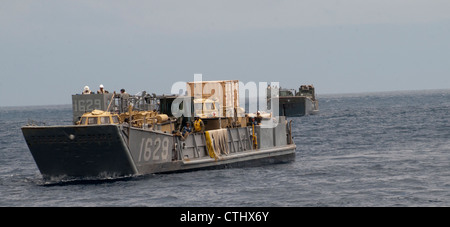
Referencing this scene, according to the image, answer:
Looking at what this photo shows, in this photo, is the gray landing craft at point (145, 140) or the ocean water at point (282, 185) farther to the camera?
the gray landing craft at point (145, 140)

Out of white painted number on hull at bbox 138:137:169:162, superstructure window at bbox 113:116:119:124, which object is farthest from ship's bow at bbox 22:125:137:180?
superstructure window at bbox 113:116:119:124

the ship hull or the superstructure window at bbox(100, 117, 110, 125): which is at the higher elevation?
the superstructure window at bbox(100, 117, 110, 125)

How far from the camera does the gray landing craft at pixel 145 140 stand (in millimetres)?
27750

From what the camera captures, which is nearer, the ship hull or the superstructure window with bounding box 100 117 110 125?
the ship hull

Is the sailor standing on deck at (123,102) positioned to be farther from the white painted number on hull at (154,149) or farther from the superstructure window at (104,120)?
the superstructure window at (104,120)

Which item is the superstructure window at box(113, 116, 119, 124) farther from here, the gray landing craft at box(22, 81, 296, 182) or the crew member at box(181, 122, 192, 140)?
the crew member at box(181, 122, 192, 140)

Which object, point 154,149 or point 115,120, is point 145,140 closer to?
point 154,149

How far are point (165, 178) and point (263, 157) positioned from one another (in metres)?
8.13

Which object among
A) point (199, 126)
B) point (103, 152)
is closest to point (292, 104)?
point (199, 126)

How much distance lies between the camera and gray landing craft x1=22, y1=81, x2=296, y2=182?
1093 inches

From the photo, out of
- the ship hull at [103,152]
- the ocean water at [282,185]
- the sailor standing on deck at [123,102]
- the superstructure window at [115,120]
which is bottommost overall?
the ocean water at [282,185]

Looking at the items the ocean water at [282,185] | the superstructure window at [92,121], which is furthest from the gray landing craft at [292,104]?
the superstructure window at [92,121]

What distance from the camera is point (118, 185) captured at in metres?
28.0

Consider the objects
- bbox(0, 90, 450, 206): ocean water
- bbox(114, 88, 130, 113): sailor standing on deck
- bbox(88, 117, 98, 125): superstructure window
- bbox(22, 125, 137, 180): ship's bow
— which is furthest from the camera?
bbox(114, 88, 130, 113): sailor standing on deck
